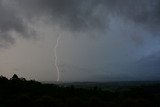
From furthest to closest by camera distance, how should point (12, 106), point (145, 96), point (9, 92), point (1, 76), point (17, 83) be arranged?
point (1, 76) < point (17, 83) < point (9, 92) < point (145, 96) < point (12, 106)

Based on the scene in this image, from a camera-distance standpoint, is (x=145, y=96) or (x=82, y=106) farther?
(x=145, y=96)

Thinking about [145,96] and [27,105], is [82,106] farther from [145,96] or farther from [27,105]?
[145,96]

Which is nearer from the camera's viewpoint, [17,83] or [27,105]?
[27,105]

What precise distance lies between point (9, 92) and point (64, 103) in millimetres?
18166

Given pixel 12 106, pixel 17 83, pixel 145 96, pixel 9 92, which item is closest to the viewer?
pixel 12 106

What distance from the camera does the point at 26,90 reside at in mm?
72750

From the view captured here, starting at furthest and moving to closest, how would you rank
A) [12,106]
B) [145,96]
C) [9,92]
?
[9,92]
[145,96]
[12,106]

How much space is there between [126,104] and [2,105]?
21.3 meters

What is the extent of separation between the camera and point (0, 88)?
7269 centimetres

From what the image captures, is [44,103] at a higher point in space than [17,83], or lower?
lower

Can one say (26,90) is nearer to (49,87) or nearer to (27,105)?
(49,87)

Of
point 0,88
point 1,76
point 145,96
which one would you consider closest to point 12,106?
point 0,88

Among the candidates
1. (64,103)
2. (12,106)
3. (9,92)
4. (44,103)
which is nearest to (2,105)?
(12,106)

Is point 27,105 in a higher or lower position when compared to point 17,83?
lower
